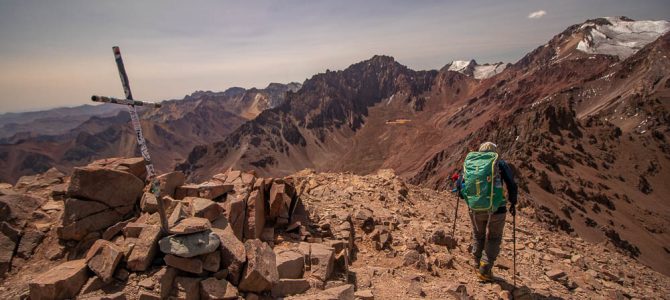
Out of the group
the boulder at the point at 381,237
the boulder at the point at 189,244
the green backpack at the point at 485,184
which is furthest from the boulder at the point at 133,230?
the green backpack at the point at 485,184

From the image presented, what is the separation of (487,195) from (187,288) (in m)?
6.53

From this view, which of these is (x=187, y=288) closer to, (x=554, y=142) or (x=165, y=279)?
(x=165, y=279)

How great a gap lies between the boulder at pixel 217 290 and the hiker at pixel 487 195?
557cm

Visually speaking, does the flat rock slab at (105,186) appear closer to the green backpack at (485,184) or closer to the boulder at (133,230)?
the boulder at (133,230)

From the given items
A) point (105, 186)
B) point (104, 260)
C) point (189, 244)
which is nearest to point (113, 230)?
point (105, 186)

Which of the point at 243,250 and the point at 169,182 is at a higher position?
the point at 169,182

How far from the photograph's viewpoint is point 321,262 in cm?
771

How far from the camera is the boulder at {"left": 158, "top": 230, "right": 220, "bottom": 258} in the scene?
6.29 metres

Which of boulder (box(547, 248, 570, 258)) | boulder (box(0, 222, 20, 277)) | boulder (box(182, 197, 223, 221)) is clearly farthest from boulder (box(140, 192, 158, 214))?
boulder (box(547, 248, 570, 258))

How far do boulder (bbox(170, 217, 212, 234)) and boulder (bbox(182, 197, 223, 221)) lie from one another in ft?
2.13

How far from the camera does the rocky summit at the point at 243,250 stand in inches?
246

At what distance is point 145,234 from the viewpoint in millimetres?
6562

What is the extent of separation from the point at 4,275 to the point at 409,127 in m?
178

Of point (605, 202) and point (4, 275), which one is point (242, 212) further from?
point (605, 202)
